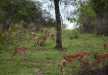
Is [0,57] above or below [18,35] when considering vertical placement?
below

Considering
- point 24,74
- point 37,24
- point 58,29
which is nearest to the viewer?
point 24,74

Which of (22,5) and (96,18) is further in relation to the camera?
(96,18)

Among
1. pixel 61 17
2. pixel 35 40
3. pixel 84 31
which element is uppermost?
pixel 61 17

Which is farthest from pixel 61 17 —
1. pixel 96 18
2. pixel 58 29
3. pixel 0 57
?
pixel 96 18

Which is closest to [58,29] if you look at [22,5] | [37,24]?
[22,5]

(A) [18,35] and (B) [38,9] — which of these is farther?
(B) [38,9]

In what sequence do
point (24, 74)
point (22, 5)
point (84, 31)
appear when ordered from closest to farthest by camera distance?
point (24, 74), point (22, 5), point (84, 31)

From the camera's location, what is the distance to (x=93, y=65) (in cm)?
1102

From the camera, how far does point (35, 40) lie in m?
18.4

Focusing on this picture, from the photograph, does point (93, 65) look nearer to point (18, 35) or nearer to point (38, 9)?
point (18, 35)

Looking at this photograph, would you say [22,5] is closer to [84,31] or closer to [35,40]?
[35,40]

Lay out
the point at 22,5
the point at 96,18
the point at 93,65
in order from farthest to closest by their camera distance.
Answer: the point at 96,18 → the point at 22,5 → the point at 93,65

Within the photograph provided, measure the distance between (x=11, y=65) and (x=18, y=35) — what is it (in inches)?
44.9

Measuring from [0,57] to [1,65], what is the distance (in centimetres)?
211
